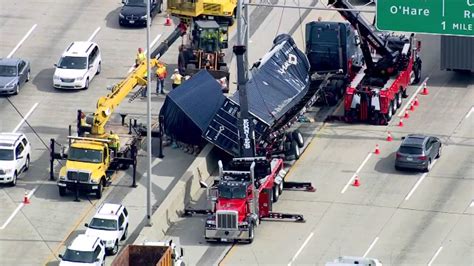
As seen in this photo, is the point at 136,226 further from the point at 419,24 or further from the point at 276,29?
the point at 276,29

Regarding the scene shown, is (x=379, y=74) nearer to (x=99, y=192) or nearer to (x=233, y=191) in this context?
(x=233, y=191)

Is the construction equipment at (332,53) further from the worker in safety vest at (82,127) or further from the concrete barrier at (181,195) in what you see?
the worker in safety vest at (82,127)

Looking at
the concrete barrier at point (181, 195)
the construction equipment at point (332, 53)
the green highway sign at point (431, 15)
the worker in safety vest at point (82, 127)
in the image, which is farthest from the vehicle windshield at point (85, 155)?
the construction equipment at point (332, 53)

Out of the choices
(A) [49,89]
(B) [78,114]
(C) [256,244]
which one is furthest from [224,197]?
(A) [49,89]

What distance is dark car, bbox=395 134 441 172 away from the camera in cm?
9694

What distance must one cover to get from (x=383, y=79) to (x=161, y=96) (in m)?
10.7

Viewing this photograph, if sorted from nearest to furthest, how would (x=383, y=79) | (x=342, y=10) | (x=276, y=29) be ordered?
(x=342, y=10) < (x=383, y=79) < (x=276, y=29)

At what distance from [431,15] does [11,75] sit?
74.7 feet

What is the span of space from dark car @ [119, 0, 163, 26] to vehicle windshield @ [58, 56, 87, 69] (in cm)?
750

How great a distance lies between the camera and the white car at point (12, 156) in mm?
96250

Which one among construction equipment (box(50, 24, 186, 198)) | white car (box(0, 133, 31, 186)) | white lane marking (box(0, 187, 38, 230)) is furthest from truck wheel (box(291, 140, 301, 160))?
white car (box(0, 133, 31, 186))

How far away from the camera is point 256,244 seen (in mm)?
91312

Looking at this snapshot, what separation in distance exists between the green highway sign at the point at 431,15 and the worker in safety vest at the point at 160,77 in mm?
14832

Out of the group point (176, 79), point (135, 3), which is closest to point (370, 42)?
point (176, 79)
